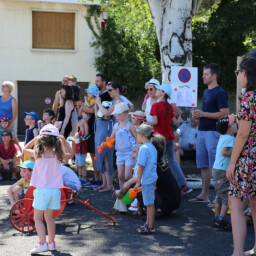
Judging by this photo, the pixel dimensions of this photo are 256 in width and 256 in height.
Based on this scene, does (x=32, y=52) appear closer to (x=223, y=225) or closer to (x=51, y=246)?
(x=223, y=225)

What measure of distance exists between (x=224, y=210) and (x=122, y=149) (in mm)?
2204

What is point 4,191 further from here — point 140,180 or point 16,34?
point 16,34

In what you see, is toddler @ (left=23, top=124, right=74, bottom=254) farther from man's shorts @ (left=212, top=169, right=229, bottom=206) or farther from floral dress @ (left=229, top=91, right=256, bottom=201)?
man's shorts @ (left=212, top=169, right=229, bottom=206)

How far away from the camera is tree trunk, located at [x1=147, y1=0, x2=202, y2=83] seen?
10.6 m

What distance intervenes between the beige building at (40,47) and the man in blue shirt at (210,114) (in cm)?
1503

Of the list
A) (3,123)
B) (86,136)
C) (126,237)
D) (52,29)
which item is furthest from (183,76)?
(52,29)

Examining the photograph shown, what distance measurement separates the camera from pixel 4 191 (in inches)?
352

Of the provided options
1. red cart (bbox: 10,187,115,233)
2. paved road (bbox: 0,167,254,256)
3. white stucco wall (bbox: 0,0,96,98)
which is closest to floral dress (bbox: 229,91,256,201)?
paved road (bbox: 0,167,254,256)

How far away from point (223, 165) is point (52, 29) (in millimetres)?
16750

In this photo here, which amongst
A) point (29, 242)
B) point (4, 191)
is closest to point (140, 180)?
point (29, 242)

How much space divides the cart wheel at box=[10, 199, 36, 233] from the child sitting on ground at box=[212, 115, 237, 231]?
7.48 feet

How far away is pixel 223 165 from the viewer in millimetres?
6617

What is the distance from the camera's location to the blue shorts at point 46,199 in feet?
18.1

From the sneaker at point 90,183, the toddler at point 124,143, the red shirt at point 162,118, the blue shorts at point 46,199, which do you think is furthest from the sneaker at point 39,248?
the sneaker at point 90,183
